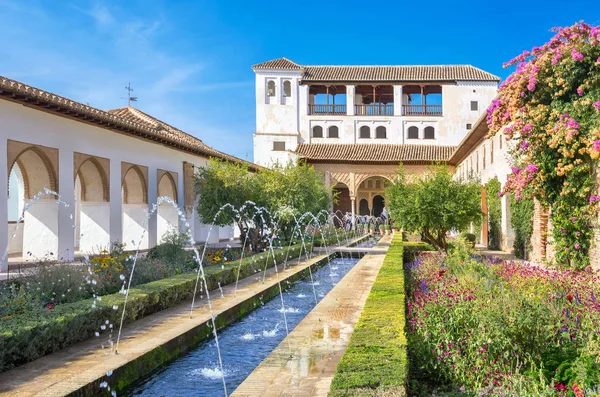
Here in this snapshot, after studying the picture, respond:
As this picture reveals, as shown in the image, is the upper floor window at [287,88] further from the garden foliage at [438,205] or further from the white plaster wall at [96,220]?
the garden foliage at [438,205]

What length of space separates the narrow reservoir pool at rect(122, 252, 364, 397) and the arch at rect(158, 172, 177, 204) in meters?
12.9

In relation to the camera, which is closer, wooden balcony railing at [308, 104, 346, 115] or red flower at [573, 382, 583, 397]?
red flower at [573, 382, 583, 397]

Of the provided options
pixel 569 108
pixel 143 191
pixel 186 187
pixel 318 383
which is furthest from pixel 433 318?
pixel 186 187

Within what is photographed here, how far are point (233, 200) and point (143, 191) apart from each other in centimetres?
354

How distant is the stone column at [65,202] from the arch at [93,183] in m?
1.70

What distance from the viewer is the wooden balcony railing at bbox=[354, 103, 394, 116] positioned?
131ft

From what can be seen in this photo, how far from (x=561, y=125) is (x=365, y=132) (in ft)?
96.8

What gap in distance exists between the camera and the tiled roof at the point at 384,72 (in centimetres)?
3888

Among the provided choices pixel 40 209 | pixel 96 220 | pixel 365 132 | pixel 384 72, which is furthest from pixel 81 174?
pixel 384 72

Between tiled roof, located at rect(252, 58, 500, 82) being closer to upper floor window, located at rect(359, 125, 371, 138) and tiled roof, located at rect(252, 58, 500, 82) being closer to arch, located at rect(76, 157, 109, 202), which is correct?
upper floor window, located at rect(359, 125, 371, 138)

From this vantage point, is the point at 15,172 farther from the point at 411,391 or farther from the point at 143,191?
the point at 411,391

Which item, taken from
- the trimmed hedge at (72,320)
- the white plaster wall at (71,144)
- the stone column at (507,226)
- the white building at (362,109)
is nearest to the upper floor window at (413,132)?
the white building at (362,109)

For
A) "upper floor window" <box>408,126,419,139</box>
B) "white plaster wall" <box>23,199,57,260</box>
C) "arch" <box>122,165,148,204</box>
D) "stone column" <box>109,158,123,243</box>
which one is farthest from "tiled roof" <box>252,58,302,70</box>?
"white plaster wall" <box>23,199,57,260</box>

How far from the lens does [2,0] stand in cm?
1038
